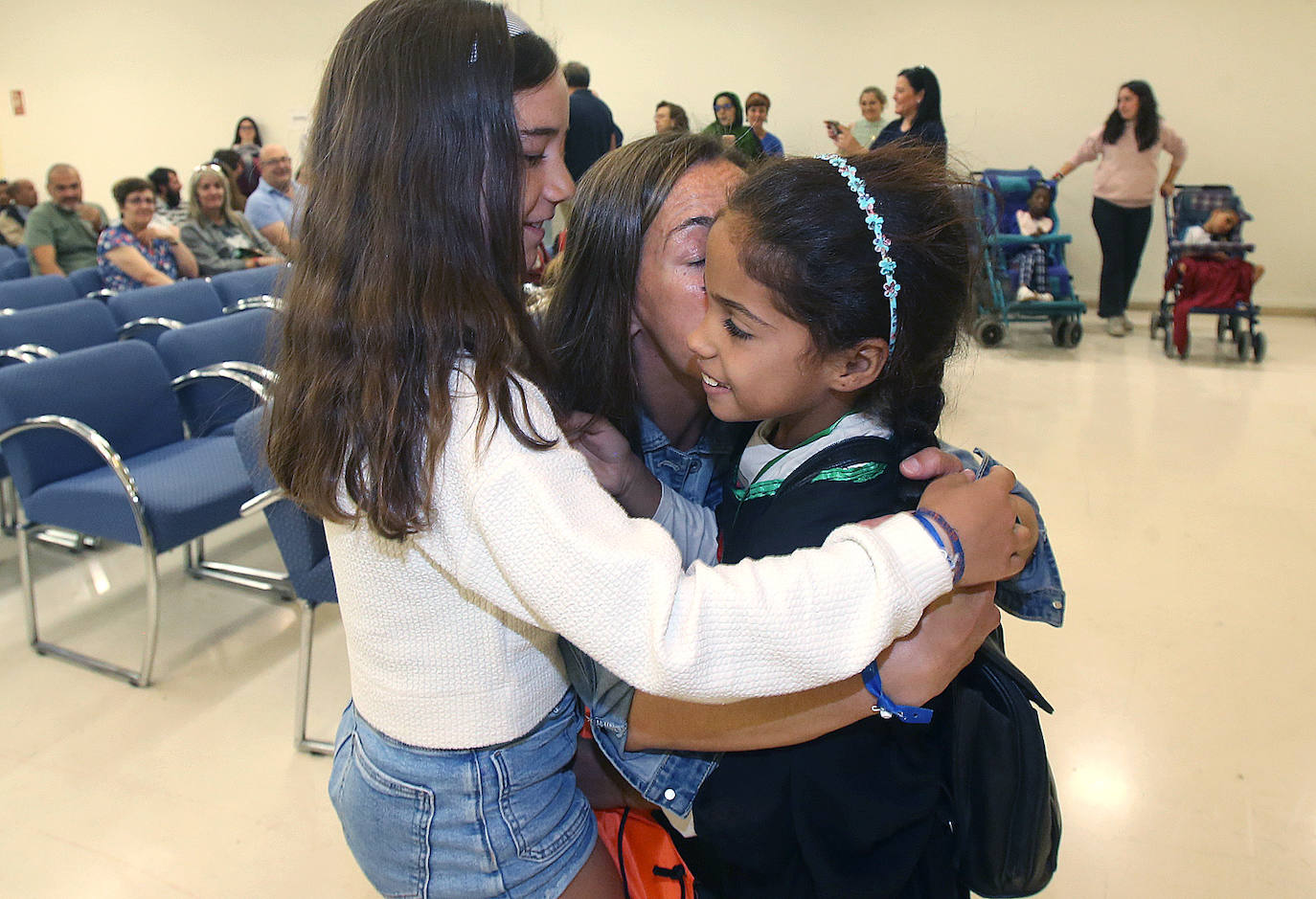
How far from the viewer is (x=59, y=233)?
18.7 ft

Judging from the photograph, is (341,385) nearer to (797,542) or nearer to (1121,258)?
(797,542)

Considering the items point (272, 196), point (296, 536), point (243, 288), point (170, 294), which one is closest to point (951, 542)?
point (296, 536)

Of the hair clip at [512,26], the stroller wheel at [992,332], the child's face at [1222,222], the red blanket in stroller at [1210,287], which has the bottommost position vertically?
the stroller wheel at [992,332]

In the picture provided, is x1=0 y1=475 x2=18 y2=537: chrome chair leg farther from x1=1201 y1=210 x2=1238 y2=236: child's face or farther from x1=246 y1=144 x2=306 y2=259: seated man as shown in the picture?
x1=1201 y1=210 x2=1238 y2=236: child's face

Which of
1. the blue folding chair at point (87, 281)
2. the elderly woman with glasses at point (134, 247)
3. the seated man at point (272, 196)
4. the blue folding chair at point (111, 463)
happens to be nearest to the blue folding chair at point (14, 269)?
the blue folding chair at point (87, 281)

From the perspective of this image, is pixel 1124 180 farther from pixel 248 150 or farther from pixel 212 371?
pixel 248 150

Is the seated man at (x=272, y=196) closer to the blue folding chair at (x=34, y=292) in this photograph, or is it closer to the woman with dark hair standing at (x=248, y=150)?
the blue folding chair at (x=34, y=292)

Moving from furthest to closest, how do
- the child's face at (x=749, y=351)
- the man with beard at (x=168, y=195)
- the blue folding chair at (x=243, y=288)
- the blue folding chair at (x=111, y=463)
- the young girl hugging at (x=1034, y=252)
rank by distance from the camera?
the man with beard at (x=168, y=195) < the young girl hugging at (x=1034, y=252) < the blue folding chair at (x=243, y=288) < the blue folding chair at (x=111, y=463) < the child's face at (x=749, y=351)

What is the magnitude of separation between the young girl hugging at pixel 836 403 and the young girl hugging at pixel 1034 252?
5.30 metres

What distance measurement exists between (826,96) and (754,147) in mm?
6867

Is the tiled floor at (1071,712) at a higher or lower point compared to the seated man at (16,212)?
lower

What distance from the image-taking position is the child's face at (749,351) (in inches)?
38.1

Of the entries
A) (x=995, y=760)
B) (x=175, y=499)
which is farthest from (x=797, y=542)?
(x=175, y=499)

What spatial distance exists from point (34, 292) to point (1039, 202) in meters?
5.90
